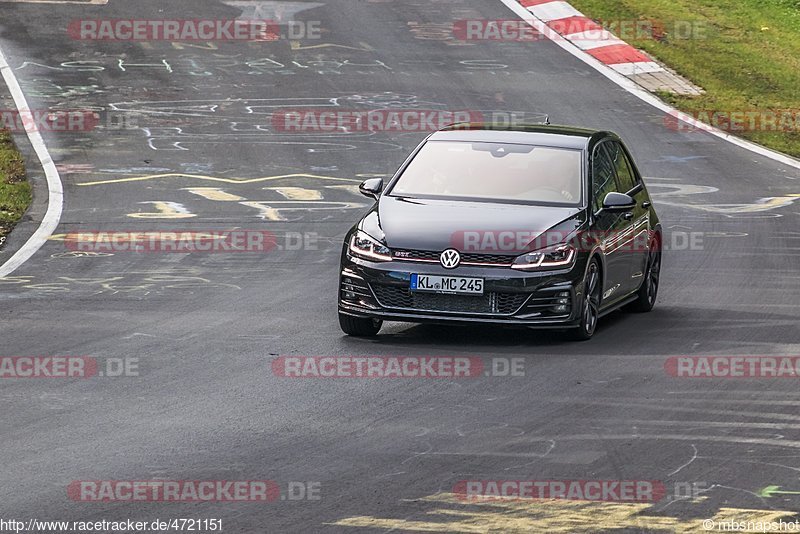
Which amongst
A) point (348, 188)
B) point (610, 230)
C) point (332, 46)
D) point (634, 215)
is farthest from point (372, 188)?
point (332, 46)

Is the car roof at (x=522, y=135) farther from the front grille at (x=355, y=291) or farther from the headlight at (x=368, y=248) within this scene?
the front grille at (x=355, y=291)

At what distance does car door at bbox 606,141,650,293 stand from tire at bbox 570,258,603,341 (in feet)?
2.58

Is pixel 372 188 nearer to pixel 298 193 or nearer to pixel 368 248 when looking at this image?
pixel 368 248

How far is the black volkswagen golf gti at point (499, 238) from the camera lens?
456 inches

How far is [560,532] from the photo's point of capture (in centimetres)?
709

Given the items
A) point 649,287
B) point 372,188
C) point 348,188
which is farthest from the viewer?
point 348,188

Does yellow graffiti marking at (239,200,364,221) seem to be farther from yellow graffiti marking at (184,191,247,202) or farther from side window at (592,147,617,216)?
side window at (592,147,617,216)

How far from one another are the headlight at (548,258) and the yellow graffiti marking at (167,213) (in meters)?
7.69

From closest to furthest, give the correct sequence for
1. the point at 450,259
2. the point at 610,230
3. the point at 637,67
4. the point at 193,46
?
the point at 450,259 → the point at 610,230 → the point at 637,67 → the point at 193,46

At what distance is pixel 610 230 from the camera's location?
500 inches

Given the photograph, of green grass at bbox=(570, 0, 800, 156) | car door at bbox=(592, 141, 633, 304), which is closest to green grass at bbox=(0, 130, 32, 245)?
car door at bbox=(592, 141, 633, 304)

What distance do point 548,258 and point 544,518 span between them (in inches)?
182

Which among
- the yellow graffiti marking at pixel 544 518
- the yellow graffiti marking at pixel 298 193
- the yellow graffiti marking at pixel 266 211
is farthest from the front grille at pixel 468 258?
the yellow graffiti marking at pixel 298 193

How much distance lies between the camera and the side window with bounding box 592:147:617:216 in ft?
41.9
